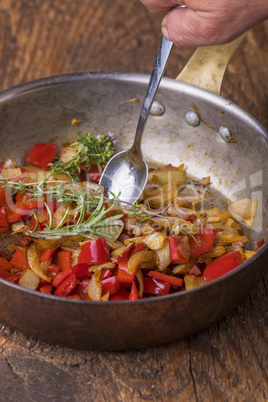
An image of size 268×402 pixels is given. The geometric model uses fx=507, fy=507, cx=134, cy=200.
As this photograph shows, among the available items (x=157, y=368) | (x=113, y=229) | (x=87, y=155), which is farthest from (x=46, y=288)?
(x=87, y=155)

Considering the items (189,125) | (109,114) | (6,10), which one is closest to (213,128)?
(189,125)

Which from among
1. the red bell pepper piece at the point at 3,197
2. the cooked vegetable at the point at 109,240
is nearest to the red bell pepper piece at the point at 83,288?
the cooked vegetable at the point at 109,240

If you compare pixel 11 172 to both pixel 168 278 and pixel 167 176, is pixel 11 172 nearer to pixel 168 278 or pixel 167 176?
pixel 167 176

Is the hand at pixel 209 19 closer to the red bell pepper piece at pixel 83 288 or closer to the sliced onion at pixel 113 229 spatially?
the sliced onion at pixel 113 229

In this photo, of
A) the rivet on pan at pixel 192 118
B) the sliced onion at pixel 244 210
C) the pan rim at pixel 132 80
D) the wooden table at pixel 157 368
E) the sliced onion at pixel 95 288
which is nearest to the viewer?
the wooden table at pixel 157 368

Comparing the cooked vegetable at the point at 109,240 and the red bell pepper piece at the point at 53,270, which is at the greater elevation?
the cooked vegetable at the point at 109,240

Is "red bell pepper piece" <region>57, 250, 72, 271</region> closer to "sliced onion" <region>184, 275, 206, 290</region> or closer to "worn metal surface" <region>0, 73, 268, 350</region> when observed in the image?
"sliced onion" <region>184, 275, 206, 290</region>

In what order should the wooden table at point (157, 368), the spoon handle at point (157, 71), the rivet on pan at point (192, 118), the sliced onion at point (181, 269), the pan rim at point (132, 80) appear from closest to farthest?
the wooden table at point (157, 368)
the sliced onion at point (181, 269)
the spoon handle at point (157, 71)
the pan rim at point (132, 80)
the rivet on pan at point (192, 118)
